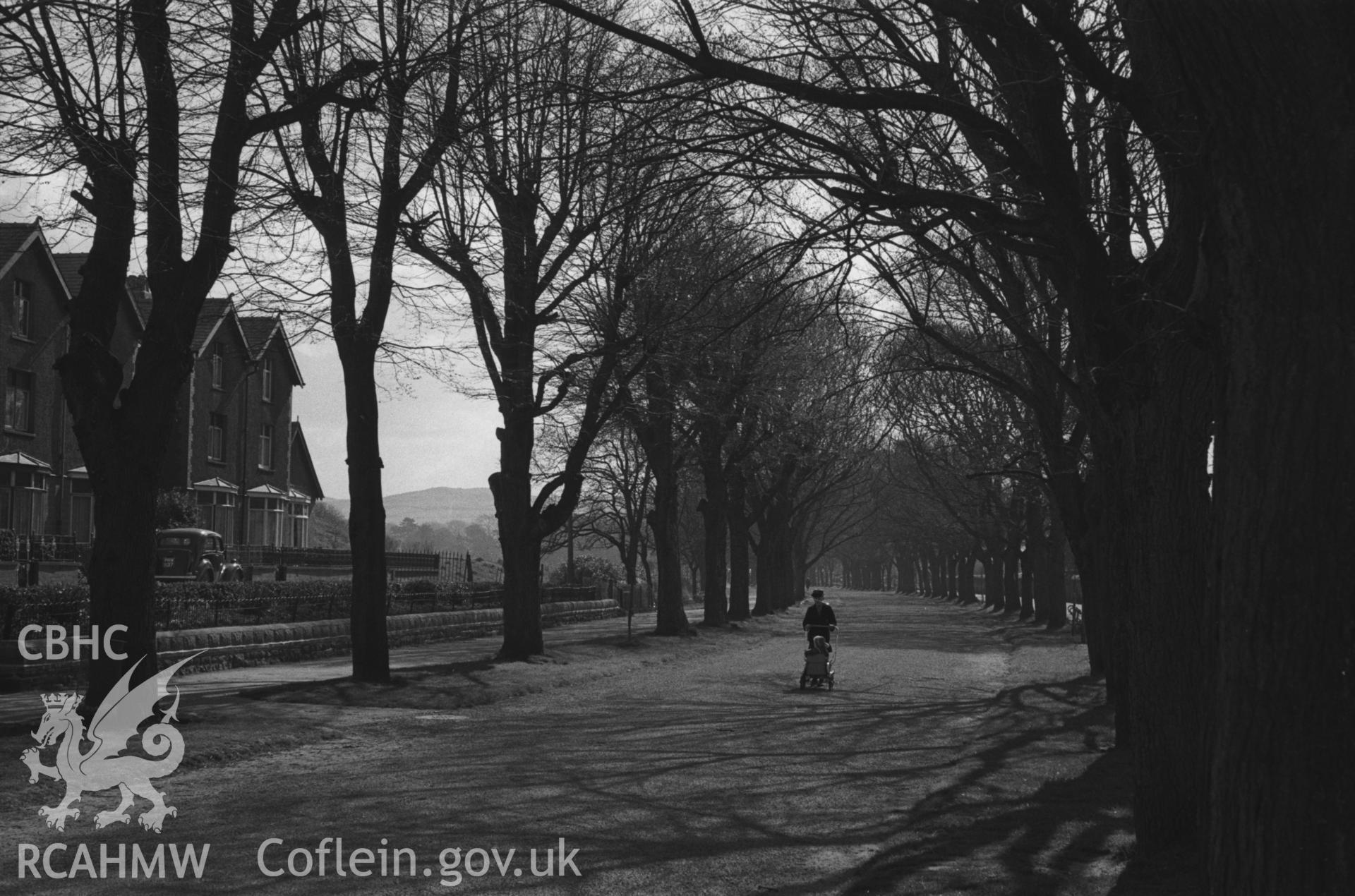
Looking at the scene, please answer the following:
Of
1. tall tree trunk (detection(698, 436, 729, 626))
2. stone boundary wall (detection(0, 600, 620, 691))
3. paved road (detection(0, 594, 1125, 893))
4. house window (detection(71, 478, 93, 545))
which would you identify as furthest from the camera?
house window (detection(71, 478, 93, 545))

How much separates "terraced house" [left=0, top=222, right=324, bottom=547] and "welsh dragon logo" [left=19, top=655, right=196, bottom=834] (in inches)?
663

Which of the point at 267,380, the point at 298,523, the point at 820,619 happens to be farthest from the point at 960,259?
the point at 298,523

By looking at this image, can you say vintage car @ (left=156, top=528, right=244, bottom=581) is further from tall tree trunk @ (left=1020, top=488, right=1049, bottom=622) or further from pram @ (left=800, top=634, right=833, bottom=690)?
tall tree trunk @ (left=1020, top=488, right=1049, bottom=622)

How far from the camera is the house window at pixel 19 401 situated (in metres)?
42.5

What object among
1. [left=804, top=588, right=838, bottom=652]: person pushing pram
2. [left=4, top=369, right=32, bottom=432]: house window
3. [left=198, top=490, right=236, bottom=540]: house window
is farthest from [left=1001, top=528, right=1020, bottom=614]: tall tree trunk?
[left=4, top=369, right=32, bottom=432]: house window

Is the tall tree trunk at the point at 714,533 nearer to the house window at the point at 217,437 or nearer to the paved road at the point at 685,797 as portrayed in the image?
the paved road at the point at 685,797

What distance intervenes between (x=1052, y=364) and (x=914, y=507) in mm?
55803

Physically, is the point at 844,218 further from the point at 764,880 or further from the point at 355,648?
the point at 355,648

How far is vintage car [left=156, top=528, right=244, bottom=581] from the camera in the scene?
39.9 meters

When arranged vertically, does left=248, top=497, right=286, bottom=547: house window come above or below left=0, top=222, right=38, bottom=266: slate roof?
below

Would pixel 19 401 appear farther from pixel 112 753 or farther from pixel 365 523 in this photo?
pixel 112 753

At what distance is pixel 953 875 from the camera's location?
26.9 feet

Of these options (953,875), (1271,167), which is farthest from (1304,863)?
(953,875)

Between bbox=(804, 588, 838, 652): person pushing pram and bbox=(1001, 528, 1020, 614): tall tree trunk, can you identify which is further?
bbox=(1001, 528, 1020, 614): tall tree trunk
